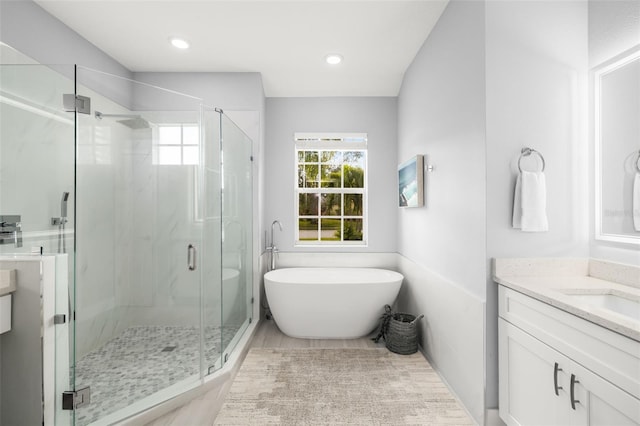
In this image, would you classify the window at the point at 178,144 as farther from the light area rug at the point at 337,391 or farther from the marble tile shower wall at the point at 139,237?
the light area rug at the point at 337,391

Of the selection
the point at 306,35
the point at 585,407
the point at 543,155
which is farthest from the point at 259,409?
the point at 306,35

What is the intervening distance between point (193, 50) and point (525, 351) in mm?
3281

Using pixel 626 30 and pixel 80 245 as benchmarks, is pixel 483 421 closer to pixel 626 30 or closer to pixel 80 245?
pixel 626 30

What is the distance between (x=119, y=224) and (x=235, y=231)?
0.94 m

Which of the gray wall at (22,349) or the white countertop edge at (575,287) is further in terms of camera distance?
the gray wall at (22,349)

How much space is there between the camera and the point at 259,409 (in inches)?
76.2

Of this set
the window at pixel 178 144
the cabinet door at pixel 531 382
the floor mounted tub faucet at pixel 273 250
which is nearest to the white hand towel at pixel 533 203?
the cabinet door at pixel 531 382

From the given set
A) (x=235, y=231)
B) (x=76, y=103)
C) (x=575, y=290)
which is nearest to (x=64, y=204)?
(x=76, y=103)

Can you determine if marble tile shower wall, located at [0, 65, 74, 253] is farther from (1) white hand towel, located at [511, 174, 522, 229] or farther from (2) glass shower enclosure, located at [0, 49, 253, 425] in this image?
(1) white hand towel, located at [511, 174, 522, 229]

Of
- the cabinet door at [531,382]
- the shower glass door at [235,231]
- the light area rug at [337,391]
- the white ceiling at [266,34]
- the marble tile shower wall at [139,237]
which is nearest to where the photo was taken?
the cabinet door at [531,382]

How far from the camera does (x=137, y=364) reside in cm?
202

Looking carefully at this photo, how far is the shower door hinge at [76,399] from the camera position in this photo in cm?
156

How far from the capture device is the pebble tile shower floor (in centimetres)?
174

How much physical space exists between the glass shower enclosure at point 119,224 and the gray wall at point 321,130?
120cm
